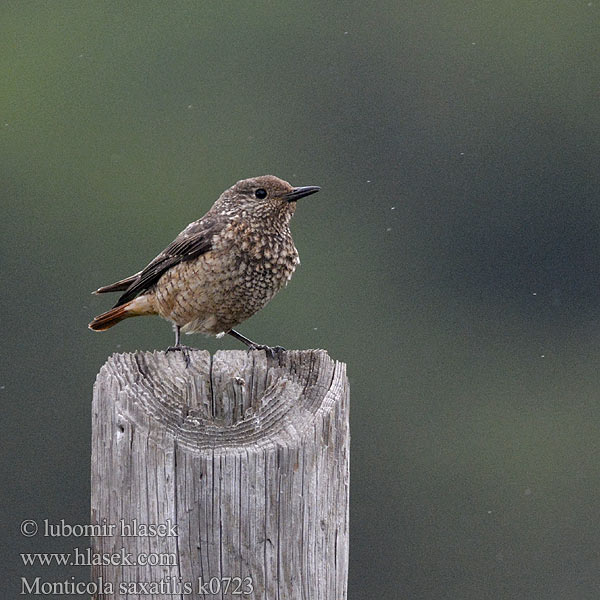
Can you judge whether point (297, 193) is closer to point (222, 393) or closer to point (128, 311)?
point (128, 311)

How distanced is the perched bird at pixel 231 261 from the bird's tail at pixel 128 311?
0.15 meters

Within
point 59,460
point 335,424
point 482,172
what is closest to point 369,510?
point 59,460

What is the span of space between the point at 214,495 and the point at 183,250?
296 cm

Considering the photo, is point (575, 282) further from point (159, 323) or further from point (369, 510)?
point (159, 323)

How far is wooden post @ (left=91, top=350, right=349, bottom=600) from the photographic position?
11.5 feet

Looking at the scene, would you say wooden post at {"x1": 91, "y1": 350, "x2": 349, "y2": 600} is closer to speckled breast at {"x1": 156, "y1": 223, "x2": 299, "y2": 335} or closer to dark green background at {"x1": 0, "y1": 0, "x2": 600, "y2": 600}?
speckled breast at {"x1": 156, "y1": 223, "x2": 299, "y2": 335}

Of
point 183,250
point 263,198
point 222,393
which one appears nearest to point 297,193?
point 263,198

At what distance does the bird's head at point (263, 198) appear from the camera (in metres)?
6.33

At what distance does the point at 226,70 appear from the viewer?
26797 millimetres

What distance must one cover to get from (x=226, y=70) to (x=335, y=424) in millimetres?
23512

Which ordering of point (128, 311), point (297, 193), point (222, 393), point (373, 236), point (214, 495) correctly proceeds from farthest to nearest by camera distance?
point (373, 236) < point (128, 311) < point (297, 193) < point (222, 393) < point (214, 495)

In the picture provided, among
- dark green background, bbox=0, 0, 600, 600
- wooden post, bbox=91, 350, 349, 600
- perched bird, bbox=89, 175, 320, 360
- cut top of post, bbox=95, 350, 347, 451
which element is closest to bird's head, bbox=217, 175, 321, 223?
perched bird, bbox=89, 175, 320, 360

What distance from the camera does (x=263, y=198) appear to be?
638 cm

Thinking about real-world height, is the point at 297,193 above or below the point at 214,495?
above
